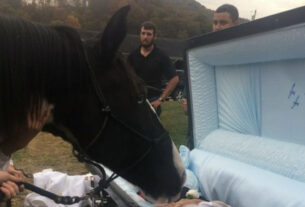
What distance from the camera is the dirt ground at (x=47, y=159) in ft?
13.0

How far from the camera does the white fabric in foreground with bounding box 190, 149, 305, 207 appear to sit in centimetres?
184

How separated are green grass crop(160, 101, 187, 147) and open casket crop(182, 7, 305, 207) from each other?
2.45m

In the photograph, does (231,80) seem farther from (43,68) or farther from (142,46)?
(43,68)

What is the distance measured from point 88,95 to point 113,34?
0.24m

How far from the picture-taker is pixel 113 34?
106cm

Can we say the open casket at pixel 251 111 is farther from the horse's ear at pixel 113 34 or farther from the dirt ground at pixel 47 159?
the dirt ground at pixel 47 159

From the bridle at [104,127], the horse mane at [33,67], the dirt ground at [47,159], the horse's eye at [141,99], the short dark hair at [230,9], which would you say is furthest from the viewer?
the dirt ground at [47,159]

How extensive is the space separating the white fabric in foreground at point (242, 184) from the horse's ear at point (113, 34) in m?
1.38

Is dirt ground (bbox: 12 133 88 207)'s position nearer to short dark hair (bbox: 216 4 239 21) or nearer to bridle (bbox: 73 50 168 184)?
short dark hair (bbox: 216 4 239 21)

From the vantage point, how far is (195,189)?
2535 mm

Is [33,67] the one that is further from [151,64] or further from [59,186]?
[151,64]

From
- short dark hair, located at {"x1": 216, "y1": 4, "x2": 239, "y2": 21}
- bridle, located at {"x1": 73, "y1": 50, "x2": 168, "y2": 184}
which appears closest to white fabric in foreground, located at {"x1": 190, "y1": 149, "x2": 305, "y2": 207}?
Answer: bridle, located at {"x1": 73, "y1": 50, "x2": 168, "y2": 184}

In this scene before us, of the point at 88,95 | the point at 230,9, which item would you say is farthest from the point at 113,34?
the point at 230,9

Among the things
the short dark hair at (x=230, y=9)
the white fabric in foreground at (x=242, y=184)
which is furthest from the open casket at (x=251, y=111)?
the short dark hair at (x=230, y=9)
